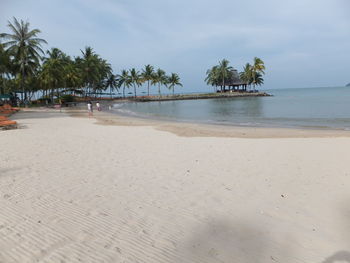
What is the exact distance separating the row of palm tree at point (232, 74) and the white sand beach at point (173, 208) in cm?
6961

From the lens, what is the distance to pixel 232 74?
79562 mm

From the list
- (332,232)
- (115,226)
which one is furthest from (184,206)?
(332,232)

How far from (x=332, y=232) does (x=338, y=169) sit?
10.7 feet

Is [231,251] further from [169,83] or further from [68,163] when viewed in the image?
[169,83]

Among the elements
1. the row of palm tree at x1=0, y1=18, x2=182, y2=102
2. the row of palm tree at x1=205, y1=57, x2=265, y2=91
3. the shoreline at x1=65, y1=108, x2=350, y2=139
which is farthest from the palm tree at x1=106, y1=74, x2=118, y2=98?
the shoreline at x1=65, y1=108, x2=350, y2=139

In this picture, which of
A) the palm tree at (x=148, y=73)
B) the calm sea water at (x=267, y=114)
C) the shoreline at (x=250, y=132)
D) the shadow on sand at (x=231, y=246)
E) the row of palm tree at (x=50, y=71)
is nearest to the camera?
the shadow on sand at (x=231, y=246)

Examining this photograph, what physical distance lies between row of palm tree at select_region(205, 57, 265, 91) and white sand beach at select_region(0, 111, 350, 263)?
6961 cm

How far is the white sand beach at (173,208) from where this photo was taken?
9.07ft

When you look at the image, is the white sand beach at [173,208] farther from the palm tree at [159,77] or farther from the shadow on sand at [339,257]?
the palm tree at [159,77]

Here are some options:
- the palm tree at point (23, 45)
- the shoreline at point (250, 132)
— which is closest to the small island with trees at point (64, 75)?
the palm tree at point (23, 45)

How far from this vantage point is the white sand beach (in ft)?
9.07

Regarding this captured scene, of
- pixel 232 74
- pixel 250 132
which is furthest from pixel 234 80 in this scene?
pixel 250 132

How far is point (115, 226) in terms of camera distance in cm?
323

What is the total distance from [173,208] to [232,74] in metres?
80.7
